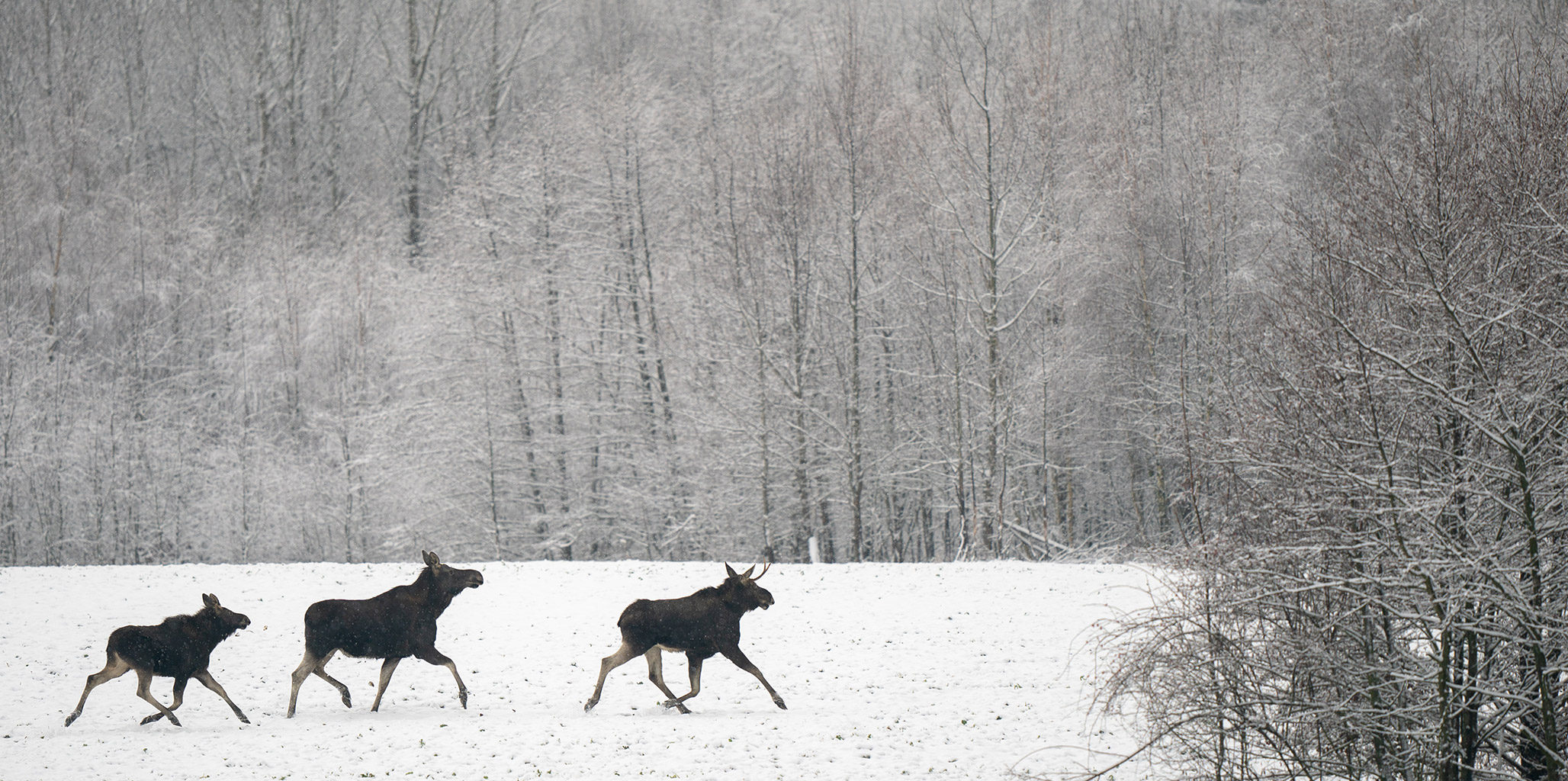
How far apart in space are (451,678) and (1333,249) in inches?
406

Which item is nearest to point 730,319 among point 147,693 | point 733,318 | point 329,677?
point 733,318

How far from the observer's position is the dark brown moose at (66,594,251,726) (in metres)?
9.59

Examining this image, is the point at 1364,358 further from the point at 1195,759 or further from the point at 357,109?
the point at 357,109

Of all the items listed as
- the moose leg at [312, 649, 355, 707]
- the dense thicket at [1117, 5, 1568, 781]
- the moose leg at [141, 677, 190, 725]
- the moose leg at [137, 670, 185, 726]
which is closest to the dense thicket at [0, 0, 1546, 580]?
the dense thicket at [1117, 5, 1568, 781]

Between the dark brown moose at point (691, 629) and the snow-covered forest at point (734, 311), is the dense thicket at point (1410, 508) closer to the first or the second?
the dark brown moose at point (691, 629)

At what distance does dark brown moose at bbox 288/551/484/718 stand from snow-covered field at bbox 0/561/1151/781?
0.51m

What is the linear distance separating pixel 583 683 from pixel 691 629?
2559 mm

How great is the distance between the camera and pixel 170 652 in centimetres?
976

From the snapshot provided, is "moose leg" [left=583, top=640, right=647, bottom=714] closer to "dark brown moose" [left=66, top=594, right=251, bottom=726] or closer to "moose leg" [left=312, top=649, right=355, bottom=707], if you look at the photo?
"moose leg" [left=312, top=649, right=355, bottom=707]

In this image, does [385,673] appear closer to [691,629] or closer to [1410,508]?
[691,629]

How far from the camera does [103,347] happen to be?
3253 cm


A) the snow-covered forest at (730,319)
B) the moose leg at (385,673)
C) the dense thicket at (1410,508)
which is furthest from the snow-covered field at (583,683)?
the snow-covered forest at (730,319)

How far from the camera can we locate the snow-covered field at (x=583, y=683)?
912 cm

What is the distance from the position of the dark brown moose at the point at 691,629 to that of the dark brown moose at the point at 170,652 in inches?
138
